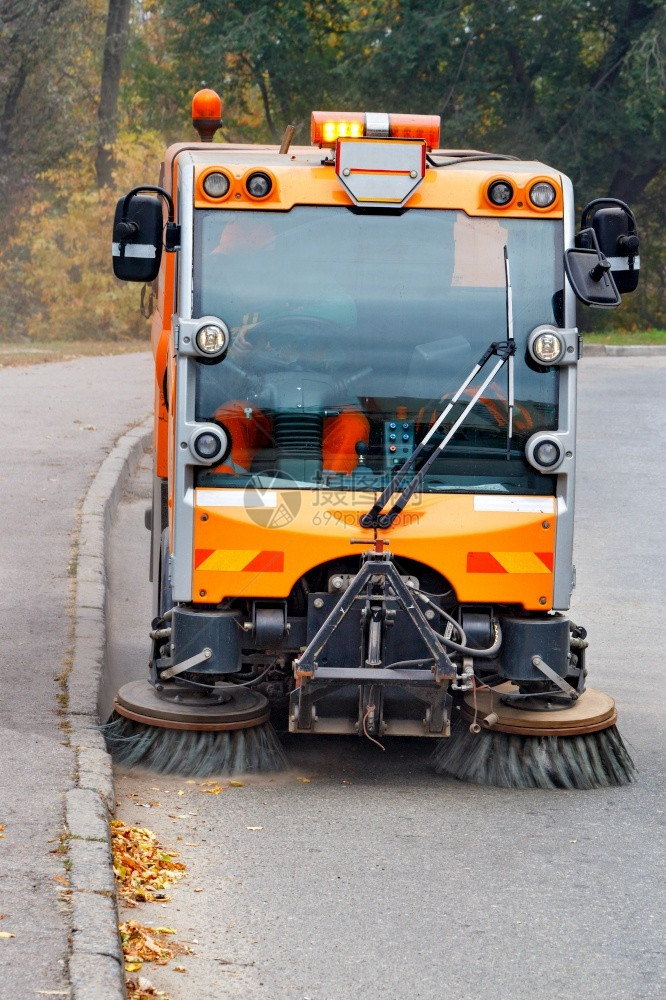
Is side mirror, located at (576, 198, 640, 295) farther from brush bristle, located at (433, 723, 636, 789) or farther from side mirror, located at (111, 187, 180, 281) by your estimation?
brush bristle, located at (433, 723, 636, 789)

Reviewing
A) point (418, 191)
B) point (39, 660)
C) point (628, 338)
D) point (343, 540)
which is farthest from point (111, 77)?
point (343, 540)

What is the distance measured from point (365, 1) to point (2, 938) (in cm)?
3218

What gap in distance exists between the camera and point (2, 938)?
3.85 m

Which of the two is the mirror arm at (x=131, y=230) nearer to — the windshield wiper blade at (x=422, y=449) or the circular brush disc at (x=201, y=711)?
the windshield wiper blade at (x=422, y=449)

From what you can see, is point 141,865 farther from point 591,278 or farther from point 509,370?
point 591,278

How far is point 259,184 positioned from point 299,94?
32415 millimetres

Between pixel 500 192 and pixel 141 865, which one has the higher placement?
pixel 500 192

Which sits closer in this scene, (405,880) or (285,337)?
(405,880)

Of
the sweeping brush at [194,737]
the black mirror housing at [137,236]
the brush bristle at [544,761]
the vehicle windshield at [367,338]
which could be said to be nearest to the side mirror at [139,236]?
the black mirror housing at [137,236]

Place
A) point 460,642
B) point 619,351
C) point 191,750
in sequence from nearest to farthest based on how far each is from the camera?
point 460,642
point 191,750
point 619,351

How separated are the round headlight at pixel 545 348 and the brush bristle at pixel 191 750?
1.91 m

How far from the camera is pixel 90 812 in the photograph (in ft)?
16.1

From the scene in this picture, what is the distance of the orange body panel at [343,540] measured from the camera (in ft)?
18.1

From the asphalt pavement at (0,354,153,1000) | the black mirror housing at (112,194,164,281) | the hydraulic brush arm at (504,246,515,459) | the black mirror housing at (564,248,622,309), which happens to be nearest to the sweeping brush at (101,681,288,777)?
the asphalt pavement at (0,354,153,1000)
